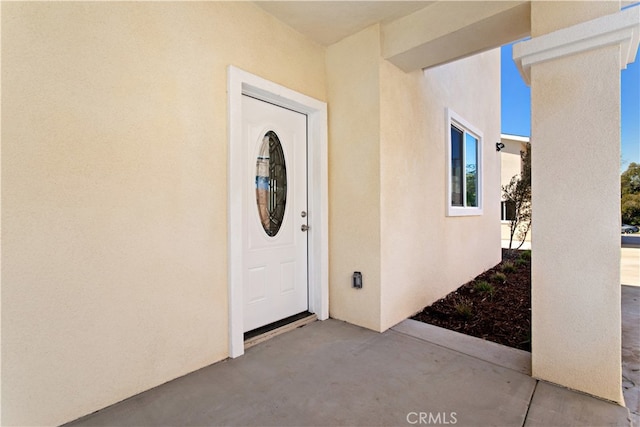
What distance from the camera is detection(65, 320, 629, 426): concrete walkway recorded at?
181 cm

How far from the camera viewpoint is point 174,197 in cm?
222

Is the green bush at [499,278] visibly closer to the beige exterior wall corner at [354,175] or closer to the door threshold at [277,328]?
the beige exterior wall corner at [354,175]

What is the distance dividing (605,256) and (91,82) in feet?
10.8

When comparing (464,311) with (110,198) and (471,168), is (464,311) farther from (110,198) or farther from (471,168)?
(110,198)

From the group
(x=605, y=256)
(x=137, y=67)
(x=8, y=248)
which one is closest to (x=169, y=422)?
(x=8, y=248)

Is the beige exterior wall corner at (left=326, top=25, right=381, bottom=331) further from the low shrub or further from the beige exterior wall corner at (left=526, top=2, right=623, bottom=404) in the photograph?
the low shrub

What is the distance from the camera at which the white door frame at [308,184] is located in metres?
2.52

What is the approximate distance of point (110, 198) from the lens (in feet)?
6.35

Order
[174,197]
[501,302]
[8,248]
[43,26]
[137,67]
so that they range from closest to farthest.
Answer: [8,248] < [43,26] < [137,67] < [174,197] < [501,302]

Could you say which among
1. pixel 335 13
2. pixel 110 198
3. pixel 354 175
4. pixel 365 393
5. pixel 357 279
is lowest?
pixel 365 393

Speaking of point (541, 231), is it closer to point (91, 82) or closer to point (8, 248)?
point (91, 82)

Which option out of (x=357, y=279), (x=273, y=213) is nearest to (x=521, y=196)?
(x=357, y=279)

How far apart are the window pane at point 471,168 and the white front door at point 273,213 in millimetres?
3032

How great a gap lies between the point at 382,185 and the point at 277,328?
170 centimetres
